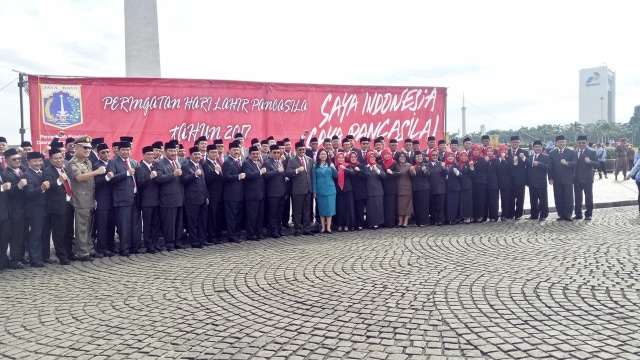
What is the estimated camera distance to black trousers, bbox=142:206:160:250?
321 inches

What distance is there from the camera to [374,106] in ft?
39.2

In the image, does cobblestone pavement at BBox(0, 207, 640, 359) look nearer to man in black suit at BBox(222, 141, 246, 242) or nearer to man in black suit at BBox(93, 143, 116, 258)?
man in black suit at BBox(93, 143, 116, 258)

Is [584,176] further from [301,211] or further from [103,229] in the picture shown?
[103,229]

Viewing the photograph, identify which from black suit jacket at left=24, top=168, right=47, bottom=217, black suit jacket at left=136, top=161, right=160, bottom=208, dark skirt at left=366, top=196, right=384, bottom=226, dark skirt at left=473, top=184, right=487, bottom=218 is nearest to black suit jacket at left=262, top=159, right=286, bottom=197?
dark skirt at left=366, top=196, right=384, bottom=226

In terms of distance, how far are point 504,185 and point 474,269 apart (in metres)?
5.45

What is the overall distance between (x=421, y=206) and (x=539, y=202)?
9.62 feet

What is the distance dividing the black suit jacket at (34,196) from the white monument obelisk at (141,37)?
8.09 m

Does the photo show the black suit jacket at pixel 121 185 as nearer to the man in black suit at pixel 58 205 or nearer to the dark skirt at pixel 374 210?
the man in black suit at pixel 58 205

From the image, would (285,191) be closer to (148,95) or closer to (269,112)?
(269,112)

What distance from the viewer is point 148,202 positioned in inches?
322

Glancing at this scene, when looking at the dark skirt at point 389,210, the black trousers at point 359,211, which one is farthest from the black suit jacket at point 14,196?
the dark skirt at point 389,210

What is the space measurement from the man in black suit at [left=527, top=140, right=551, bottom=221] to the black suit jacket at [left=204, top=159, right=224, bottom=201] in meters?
7.06

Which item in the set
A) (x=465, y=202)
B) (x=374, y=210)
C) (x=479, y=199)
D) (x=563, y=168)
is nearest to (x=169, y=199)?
(x=374, y=210)

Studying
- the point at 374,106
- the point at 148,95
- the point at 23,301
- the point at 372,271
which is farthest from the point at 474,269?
the point at 148,95
